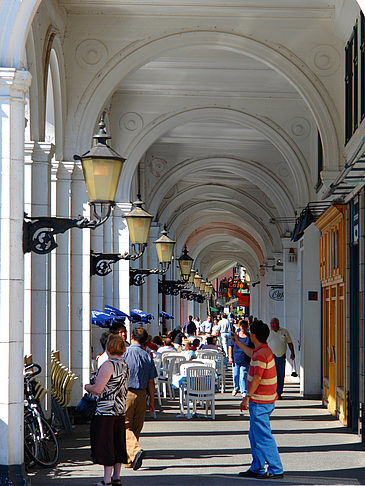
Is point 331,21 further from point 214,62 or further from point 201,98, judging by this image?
point 201,98

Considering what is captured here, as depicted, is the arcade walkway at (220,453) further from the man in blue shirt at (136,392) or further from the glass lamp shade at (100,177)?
the glass lamp shade at (100,177)

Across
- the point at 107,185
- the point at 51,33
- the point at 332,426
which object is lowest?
the point at 332,426

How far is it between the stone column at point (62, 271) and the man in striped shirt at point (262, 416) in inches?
193

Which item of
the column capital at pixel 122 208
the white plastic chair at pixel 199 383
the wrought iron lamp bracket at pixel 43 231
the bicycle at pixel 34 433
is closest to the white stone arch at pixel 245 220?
the column capital at pixel 122 208

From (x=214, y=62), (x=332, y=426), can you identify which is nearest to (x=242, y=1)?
(x=214, y=62)

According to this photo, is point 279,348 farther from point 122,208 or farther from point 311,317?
point 122,208

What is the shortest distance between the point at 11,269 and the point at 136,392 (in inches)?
103

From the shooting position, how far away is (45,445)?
28.0 feet

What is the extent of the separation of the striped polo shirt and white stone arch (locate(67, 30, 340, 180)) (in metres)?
5.48

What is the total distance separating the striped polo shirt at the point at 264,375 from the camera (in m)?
7.89

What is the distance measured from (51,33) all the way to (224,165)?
13824mm

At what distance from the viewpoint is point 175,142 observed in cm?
2300

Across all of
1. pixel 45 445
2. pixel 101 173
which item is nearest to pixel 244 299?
pixel 45 445

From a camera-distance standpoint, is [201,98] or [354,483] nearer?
[354,483]
